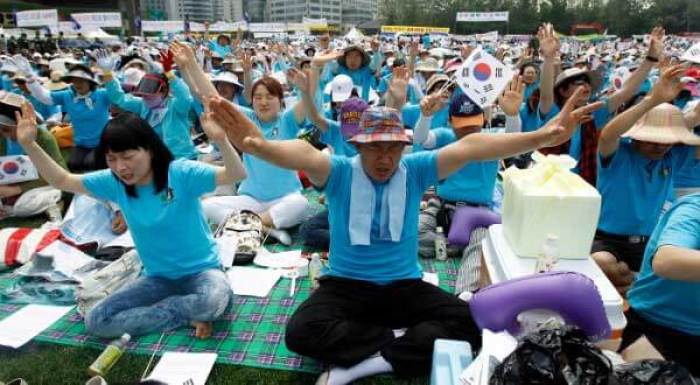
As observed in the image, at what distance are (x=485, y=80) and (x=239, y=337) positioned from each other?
289 centimetres

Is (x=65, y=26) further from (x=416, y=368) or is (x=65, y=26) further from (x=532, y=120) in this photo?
(x=416, y=368)

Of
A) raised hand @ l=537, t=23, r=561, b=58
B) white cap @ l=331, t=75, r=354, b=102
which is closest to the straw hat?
raised hand @ l=537, t=23, r=561, b=58

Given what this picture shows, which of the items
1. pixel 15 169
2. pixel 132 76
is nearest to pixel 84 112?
pixel 15 169

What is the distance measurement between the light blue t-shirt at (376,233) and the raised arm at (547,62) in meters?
2.30

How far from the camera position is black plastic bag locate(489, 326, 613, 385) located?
1.59 meters

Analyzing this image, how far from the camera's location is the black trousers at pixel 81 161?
6512 millimetres

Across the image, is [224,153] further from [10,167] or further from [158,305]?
[10,167]

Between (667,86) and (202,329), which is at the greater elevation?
(667,86)

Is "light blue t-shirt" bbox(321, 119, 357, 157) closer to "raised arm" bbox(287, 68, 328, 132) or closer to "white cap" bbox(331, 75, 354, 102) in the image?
"raised arm" bbox(287, 68, 328, 132)

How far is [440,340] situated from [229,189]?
151 inches

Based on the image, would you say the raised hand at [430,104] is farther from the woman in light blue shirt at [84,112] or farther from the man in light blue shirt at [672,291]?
the woman in light blue shirt at [84,112]

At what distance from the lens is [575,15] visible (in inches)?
2076

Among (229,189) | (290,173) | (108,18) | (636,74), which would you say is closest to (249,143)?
(290,173)

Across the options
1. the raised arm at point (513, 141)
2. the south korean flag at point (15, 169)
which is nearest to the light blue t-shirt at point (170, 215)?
the raised arm at point (513, 141)
